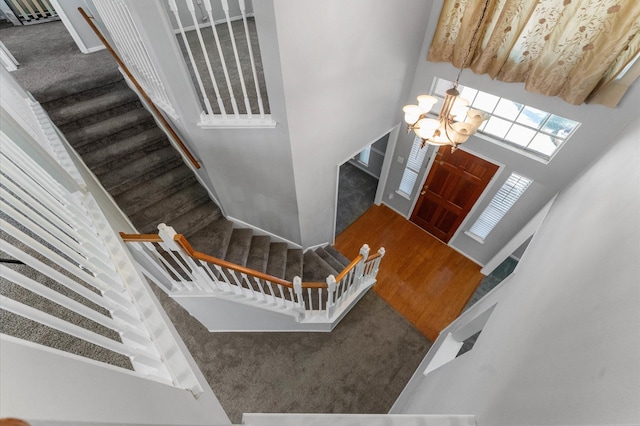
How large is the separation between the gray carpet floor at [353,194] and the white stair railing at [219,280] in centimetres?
167

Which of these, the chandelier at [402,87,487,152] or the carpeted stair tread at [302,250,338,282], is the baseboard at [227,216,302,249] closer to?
the carpeted stair tread at [302,250,338,282]

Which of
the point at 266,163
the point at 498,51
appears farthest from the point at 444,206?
the point at 266,163

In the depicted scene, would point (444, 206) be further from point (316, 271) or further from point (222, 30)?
point (222, 30)

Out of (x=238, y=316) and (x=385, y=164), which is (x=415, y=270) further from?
A: (x=238, y=316)

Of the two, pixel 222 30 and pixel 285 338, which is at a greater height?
pixel 222 30

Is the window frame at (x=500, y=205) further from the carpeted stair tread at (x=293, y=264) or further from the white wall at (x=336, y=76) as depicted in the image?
the carpeted stair tread at (x=293, y=264)

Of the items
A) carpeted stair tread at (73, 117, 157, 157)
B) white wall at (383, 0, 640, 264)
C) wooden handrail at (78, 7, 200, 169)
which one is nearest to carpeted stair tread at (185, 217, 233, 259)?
wooden handrail at (78, 7, 200, 169)

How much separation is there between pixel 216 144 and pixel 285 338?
2.57 m

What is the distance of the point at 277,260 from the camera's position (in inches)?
149

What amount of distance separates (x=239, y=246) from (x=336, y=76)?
243 cm

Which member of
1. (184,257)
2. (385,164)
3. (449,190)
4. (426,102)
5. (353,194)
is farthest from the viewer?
(353,194)

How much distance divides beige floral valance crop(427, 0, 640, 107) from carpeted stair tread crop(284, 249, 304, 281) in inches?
129

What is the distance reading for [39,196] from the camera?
118 cm

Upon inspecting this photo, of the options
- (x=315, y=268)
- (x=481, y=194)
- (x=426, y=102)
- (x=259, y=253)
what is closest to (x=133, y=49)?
(x=259, y=253)
